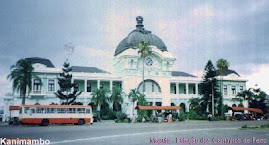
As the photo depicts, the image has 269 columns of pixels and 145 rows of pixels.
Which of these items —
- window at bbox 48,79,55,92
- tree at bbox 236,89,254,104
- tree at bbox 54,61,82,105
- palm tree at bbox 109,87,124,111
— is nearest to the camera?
tree at bbox 54,61,82,105

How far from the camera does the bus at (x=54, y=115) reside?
3152 centimetres

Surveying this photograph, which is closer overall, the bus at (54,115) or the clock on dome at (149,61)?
the bus at (54,115)

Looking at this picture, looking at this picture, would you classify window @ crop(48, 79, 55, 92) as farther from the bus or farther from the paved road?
the paved road

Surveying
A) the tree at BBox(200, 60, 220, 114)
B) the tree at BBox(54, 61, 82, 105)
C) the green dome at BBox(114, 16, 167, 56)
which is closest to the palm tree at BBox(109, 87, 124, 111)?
the tree at BBox(54, 61, 82, 105)

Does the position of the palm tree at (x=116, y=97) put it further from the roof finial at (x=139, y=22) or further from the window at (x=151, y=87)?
the roof finial at (x=139, y=22)

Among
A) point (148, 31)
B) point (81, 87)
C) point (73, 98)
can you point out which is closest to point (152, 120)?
point (73, 98)

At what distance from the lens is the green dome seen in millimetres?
55209

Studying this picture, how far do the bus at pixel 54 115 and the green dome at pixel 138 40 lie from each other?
2284 cm

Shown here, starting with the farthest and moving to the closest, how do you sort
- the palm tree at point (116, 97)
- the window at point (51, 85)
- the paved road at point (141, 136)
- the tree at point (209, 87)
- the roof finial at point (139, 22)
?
the roof finial at point (139, 22) < the tree at point (209, 87) < the window at point (51, 85) < the palm tree at point (116, 97) < the paved road at point (141, 136)

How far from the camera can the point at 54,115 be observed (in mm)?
32875

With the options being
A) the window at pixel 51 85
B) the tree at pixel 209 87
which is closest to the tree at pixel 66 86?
the window at pixel 51 85

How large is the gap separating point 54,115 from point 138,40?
2699 cm

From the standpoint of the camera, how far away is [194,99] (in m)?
53.6

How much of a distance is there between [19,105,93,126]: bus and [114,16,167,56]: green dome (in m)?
22.8
